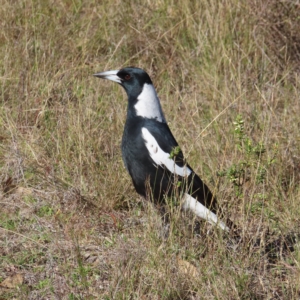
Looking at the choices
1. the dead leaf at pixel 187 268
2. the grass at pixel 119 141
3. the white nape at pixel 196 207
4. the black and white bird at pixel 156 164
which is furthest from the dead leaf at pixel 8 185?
the dead leaf at pixel 187 268

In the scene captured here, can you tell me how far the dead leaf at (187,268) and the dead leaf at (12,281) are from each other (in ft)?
2.25

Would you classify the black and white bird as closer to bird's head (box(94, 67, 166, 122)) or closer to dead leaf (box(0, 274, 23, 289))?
bird's head (box(94, 67, 166, 122))

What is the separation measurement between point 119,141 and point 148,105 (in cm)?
53

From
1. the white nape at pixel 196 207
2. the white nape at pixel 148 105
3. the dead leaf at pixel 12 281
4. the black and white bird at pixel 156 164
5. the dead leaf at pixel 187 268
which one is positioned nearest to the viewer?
the dead leaf at pixel 187 268

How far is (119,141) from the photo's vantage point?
4.56 meters

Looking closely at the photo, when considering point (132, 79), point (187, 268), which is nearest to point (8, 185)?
point (132, 79)

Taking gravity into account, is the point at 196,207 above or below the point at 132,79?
below

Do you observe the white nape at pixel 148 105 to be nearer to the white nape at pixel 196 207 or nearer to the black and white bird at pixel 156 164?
the black and white bird at pixel 156 164

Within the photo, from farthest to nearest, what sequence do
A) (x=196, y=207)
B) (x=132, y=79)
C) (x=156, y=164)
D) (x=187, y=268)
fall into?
A: (x=132, y=79) < (x=156, y=164) < (x=196, y=207) < (x=187, y=268)

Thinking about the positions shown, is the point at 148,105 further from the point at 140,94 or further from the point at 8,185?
the point at 8,185

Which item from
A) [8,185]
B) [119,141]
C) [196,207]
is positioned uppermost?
[196,207]

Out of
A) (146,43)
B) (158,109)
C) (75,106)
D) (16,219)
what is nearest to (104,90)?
(75,106)

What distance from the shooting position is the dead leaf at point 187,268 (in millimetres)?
3211

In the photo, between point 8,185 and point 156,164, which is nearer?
point 156,164
